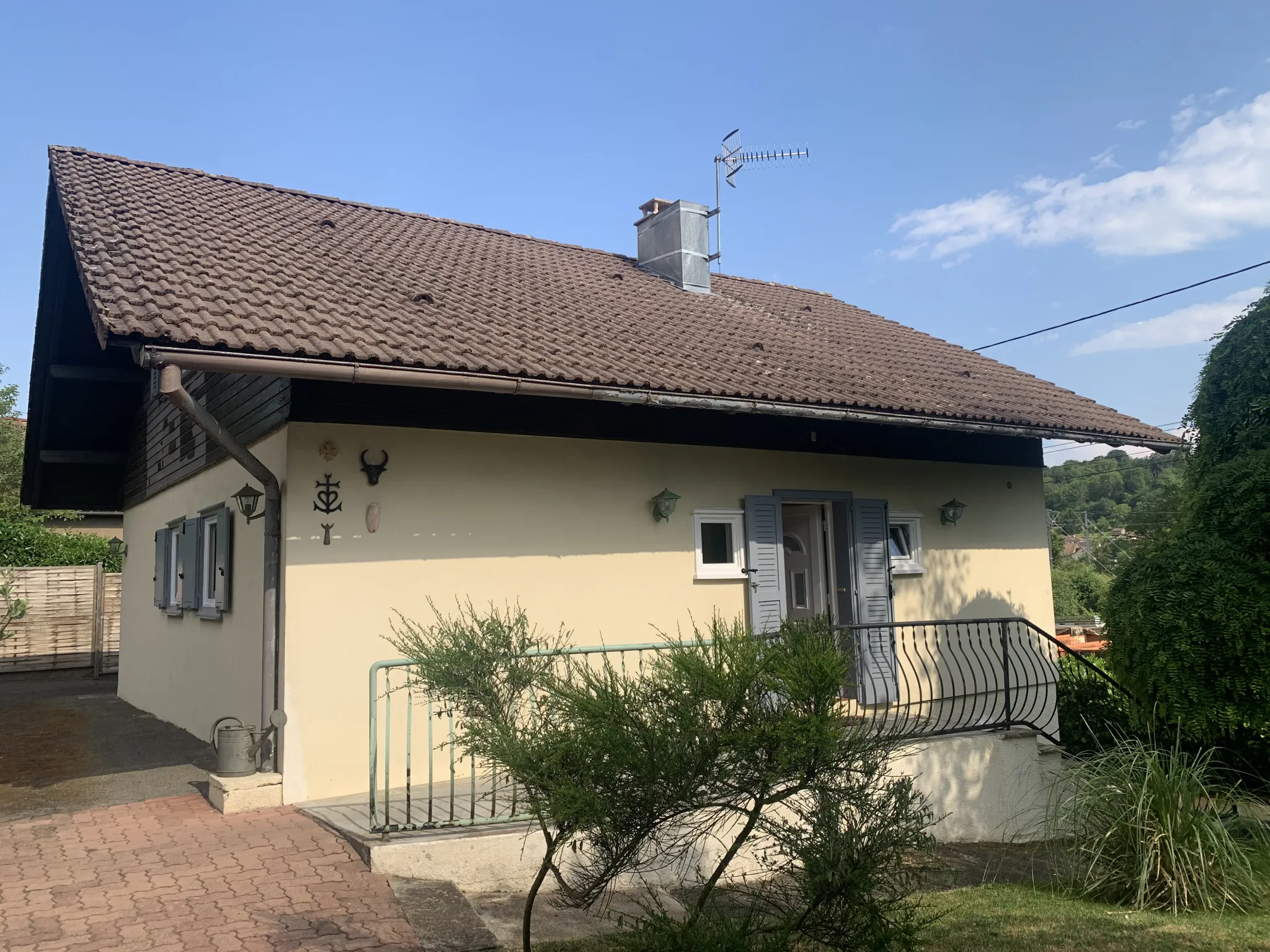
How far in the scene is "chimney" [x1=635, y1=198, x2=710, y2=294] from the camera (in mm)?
11969

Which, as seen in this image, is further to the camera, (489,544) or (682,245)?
(682,245)

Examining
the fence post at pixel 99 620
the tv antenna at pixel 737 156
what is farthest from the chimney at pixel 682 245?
the fence post at pixel 99 620

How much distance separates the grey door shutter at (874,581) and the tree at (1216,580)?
7.61 feet

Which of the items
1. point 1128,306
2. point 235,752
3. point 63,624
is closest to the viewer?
point 235,752

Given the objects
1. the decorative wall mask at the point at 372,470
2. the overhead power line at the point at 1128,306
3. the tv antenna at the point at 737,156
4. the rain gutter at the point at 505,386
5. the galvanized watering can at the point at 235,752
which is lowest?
the galvanized watering can at the point at 235,752

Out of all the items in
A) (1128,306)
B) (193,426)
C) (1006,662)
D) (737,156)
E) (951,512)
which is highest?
(737,156)

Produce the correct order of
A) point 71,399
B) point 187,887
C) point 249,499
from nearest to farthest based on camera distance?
1. point 187,887
2. point 249,499
3. point 71,399

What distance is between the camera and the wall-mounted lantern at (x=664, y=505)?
7.64 metres

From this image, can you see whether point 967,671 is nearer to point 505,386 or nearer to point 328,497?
point 505,386

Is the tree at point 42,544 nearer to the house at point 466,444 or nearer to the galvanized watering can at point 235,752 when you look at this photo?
the house at point 466,444

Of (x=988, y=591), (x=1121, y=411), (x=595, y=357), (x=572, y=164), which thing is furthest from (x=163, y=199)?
(x=1121, y=411)

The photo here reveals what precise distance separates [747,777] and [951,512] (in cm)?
730

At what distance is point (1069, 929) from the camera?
14.7ft

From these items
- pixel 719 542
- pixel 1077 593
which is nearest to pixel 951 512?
pixel 719 542
